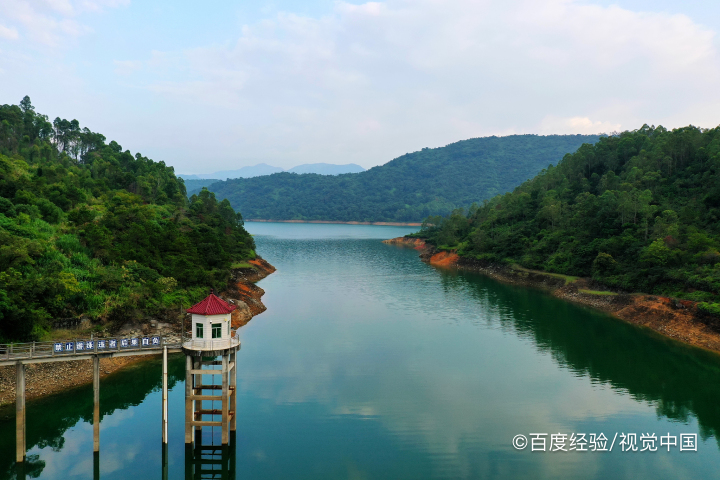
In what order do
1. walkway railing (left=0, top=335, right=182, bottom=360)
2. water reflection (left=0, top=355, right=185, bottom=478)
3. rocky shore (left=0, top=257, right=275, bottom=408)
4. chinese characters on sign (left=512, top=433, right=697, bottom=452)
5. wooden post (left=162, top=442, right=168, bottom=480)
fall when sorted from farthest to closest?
rocky shore (left=0, top=257, right=275, bottom=408) < chinese characters on sign (left=512, top=433, right=697, bottom=452) < water reflection (left=0, top=355, right=185, bottom=478) < walkway railing (left=0, top=335, right=182, bottom=360) < wooden post (left=162, top=442, right=168, bottom=480)

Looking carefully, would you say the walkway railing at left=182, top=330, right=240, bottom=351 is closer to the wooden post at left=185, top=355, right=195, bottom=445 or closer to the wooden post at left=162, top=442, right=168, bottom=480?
the wooden post at left=185, top=355, right=195, bottom=445

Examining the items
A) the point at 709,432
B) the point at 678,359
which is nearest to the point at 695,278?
the point at 678,359

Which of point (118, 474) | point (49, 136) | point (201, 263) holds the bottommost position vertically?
point (118, 474)

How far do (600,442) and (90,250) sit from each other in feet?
Result: 122

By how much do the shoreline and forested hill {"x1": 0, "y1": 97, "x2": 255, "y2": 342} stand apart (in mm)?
37828

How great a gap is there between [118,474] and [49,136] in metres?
79.5

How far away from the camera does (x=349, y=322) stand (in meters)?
44.4

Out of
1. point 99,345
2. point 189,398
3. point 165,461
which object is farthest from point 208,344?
point 165,461

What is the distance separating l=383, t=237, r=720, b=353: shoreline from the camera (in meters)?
38.7

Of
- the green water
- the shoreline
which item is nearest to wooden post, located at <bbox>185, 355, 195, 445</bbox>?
the green water

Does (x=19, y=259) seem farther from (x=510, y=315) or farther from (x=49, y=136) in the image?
(x=49, y=136)

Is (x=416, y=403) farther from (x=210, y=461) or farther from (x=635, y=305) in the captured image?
(x=635, y=305)

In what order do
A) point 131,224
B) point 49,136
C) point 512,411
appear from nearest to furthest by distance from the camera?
point 512,411 → point 131,224 → point 49,136

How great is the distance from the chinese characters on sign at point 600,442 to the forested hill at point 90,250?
88.0 feet
